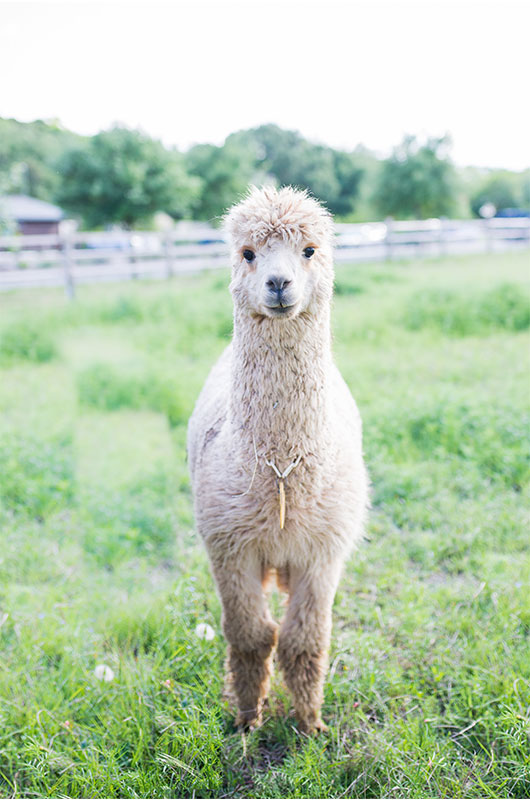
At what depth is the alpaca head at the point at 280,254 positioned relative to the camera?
6.28 ft

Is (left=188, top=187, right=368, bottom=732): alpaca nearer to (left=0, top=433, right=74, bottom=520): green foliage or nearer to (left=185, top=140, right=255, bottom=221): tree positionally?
(left=0, top=433, right=74, bottom=520): green foliage

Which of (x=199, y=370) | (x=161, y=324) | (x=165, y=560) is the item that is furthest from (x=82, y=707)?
(x=161, y=324)

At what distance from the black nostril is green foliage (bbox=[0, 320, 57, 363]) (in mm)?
6754

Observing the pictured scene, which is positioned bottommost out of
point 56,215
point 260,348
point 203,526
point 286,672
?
point 286,672

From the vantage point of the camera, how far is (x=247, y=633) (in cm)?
247

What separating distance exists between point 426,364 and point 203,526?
4.69 m

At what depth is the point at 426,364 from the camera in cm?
653

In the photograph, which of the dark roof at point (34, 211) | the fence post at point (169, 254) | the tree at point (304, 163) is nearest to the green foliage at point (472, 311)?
the fence post at point (169, 254)

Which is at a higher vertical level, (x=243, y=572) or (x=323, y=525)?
(x=323, y=525)

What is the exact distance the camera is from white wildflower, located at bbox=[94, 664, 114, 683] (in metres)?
2.65

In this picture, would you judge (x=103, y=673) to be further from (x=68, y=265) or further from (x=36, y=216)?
(x=36, y=216)

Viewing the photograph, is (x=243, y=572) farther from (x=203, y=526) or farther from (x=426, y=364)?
(x=426, y=364)

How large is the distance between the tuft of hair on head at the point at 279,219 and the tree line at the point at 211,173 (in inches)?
683

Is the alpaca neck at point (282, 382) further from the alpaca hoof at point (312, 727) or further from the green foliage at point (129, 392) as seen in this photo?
the green foliage at point (129, 392)
